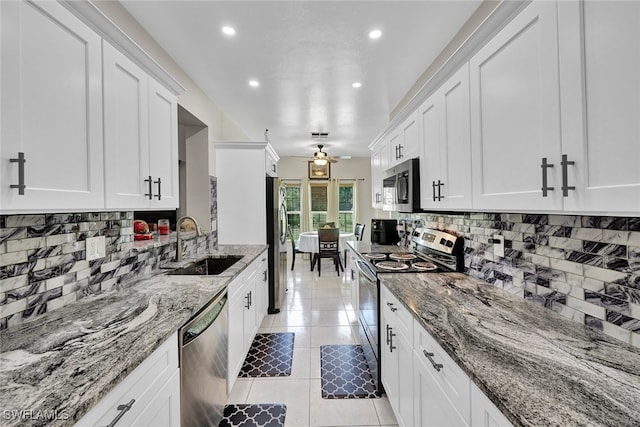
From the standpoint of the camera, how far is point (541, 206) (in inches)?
36.9

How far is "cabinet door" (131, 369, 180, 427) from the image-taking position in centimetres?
95

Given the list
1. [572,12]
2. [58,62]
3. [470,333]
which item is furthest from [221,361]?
[572,12]

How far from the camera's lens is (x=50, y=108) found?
95 cm

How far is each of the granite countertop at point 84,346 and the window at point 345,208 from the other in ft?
18.4

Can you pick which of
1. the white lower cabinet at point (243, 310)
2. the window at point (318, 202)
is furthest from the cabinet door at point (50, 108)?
the window at point (318, 202)

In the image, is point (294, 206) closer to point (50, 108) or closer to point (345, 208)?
point (345, 208)

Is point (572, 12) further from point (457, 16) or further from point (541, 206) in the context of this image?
point (457, 16)

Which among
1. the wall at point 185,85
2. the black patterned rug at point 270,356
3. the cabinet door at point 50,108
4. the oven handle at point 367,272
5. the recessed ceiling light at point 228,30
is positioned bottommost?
the black patterned rug at point 270,356

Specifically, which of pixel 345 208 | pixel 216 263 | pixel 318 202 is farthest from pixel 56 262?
pixel 345 208

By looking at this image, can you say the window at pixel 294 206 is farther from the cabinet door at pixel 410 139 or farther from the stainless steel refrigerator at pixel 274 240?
the cabinet door at pixel 410 139

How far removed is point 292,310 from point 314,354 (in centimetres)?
110

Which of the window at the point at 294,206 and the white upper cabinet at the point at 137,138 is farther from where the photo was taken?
the window at the point at 294,206

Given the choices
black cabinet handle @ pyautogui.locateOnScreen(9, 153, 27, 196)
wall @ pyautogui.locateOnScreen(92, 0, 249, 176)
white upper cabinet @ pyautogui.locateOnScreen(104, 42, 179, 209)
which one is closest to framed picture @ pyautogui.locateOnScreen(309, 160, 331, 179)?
wall @ pyautogui.locateOnScreen(92, 0, 249, 176)

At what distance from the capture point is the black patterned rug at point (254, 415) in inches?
69.0
